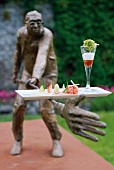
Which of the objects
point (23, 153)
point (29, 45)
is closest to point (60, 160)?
point (23, 153)

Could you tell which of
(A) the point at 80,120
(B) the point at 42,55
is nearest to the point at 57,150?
(B) the point at 42,55

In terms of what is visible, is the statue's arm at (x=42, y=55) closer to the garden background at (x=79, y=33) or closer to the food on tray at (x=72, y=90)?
the food on tray at (x=72, y=90)

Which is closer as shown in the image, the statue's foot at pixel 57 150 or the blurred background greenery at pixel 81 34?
the statue's foot at pixel 57 150

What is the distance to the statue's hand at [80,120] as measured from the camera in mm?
3498

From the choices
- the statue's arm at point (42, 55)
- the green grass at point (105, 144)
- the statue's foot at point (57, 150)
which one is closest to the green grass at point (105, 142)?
the green grass at point (105, 144)

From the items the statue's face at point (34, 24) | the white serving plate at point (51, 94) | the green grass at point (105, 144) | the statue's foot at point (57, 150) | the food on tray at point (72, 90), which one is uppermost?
the statue's face at point (34, 24)

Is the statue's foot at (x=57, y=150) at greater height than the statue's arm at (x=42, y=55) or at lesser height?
lesser

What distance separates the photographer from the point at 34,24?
4.93 m

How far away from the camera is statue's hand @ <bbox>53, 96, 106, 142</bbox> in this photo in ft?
11.5

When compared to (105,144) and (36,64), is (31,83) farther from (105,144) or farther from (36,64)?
(105,144)

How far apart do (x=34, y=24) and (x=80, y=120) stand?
176 centimetres

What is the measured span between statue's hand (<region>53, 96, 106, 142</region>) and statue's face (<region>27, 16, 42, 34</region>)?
1452mm

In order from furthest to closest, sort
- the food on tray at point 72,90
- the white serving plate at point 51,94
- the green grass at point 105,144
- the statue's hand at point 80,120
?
the green grass at point 105,144
the food on tray at point 72,90
the white serving plate at point 51,94
the statue's hand at point 80,120

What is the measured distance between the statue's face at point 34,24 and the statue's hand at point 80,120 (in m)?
1.45
